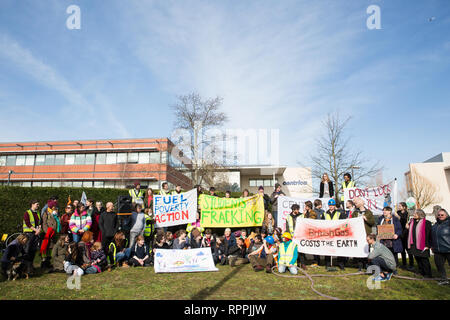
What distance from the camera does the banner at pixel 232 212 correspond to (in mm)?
12109

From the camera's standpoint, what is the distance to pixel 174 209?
1207 cm

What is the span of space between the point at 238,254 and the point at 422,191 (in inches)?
1871

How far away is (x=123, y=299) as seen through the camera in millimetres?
5773

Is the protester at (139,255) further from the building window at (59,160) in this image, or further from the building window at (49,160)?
the building window at (49,160)

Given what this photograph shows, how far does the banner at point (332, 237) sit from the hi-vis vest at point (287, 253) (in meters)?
0.35

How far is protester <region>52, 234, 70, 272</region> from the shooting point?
28.9 feet

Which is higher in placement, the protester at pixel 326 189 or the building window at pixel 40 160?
the building window at pixel 40 160

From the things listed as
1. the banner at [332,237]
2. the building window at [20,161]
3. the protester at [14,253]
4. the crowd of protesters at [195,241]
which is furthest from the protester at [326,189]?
the building window at [20,161]

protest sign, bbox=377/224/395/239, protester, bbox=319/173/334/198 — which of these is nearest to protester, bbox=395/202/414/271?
protest sign, bbox=377/224/395/239

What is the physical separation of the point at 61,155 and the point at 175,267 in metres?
54.2

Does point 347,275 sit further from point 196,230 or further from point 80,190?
point 80,190

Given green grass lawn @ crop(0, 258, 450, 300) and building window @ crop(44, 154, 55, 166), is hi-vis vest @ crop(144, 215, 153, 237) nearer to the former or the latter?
green grass lawn @ crop(0, 258, 450, 300)

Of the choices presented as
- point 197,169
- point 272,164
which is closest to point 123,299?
point 197,169
